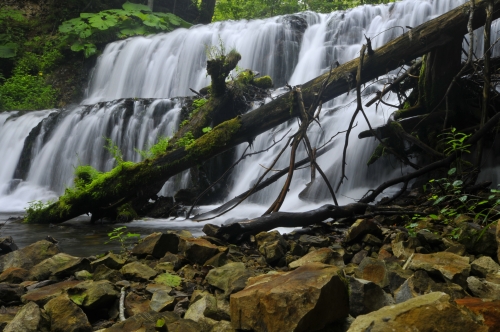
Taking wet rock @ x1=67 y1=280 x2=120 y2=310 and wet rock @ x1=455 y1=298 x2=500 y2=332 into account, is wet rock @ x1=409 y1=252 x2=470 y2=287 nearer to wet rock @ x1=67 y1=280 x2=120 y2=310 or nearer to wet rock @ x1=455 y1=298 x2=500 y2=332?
wet rock @ x1=455 y1=298 x2=500 y2=332

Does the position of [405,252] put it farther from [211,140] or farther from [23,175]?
[23,175]

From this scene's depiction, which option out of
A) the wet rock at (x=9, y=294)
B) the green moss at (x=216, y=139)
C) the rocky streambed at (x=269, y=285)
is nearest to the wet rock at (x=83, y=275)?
the rocky streambed at (x=269, y=285)

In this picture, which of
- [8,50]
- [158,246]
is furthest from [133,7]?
[158,246]

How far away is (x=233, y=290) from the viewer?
2402mm

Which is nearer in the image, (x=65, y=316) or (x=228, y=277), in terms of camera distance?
(x=65, y=316)

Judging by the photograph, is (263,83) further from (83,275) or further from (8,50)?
(8,50)

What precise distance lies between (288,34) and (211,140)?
864 cm

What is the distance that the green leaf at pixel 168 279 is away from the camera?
289cm

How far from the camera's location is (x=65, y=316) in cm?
226

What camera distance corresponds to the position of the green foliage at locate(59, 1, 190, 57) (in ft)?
53.4

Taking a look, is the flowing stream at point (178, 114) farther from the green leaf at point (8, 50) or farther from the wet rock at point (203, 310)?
the green leaf at point (8, 50)

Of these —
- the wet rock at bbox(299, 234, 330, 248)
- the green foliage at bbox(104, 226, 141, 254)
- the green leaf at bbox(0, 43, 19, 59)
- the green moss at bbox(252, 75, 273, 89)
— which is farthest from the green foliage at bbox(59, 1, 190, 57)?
the wet rock at bbox(299, 234, 330, 248)

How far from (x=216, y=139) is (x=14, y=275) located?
9.47 feet

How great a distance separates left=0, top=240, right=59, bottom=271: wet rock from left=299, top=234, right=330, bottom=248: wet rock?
207 cm
